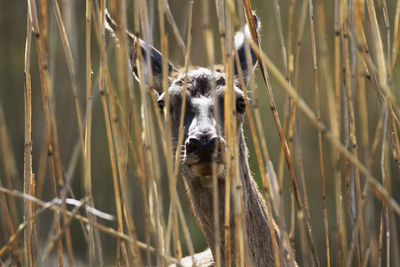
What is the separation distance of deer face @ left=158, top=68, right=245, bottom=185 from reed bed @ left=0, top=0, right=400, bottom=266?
109mm

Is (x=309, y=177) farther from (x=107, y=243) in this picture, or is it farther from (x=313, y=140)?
(x=107, y=243)

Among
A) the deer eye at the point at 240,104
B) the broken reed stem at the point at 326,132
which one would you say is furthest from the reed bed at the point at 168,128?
the deer eye at the point at 240,104

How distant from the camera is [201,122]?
10.4 ft

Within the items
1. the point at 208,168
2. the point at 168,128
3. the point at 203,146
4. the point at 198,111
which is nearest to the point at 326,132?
the point at 168,128

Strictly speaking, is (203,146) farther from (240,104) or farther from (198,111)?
(240,104)

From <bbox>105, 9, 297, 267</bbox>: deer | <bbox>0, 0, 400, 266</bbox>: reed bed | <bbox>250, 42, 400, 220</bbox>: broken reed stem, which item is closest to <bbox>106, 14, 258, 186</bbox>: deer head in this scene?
<bbox>105, 9, 297, 267</bbox>: deer

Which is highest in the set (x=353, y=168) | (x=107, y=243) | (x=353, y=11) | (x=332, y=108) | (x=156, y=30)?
(x=156, y=30)

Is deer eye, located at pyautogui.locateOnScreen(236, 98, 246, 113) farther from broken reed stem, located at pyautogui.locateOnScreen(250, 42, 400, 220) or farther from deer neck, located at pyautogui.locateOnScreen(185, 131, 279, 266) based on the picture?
broken reed stem, located at pyautogui.locateOnScreen(250, 42, 400, 220)

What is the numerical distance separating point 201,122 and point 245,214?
0.57 metres

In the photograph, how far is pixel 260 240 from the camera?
3.41 metres

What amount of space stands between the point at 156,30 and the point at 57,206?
15.4 feet

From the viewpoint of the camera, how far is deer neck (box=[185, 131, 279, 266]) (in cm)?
335

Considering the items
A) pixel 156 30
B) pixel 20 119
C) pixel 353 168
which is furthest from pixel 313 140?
pixel 353 168

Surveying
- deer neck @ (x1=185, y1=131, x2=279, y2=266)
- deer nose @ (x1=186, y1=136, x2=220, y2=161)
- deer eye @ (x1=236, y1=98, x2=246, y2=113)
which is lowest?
deer neck @ (x1=185, y1=131, x2=279, y2=266)
